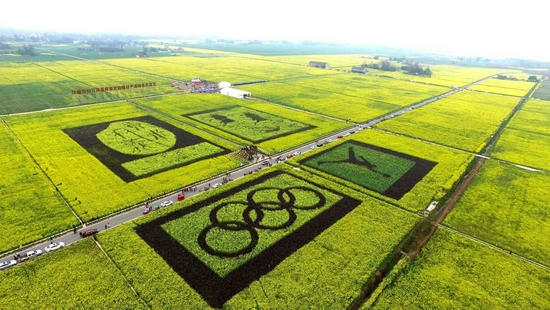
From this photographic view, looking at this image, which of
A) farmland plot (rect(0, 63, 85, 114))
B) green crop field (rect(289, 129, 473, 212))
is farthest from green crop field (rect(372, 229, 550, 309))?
farmland plot (rect(0, 63, 85, 114))

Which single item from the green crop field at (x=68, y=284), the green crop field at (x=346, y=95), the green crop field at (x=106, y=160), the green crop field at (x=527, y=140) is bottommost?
the green crop field at (x=68, y=284)

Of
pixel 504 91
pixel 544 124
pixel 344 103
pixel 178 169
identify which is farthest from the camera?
pixel 504 91

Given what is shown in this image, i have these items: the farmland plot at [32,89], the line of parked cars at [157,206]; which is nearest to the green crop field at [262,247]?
the line of parked cars at [157,206]

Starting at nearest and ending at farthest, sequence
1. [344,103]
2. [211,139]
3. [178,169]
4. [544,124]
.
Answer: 1. [178,169]
2. [211,139]
3. [544,124]
4. [344,103]

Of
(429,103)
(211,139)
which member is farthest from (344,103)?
(211,139)

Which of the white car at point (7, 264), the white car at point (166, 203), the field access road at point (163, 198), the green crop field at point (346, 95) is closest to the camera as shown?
the white car at point (7, 264)

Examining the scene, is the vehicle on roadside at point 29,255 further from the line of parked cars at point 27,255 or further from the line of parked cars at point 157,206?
the line of parked cars at point 157,206

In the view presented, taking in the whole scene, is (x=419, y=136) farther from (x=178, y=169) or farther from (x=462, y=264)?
(x=178, y=169)
